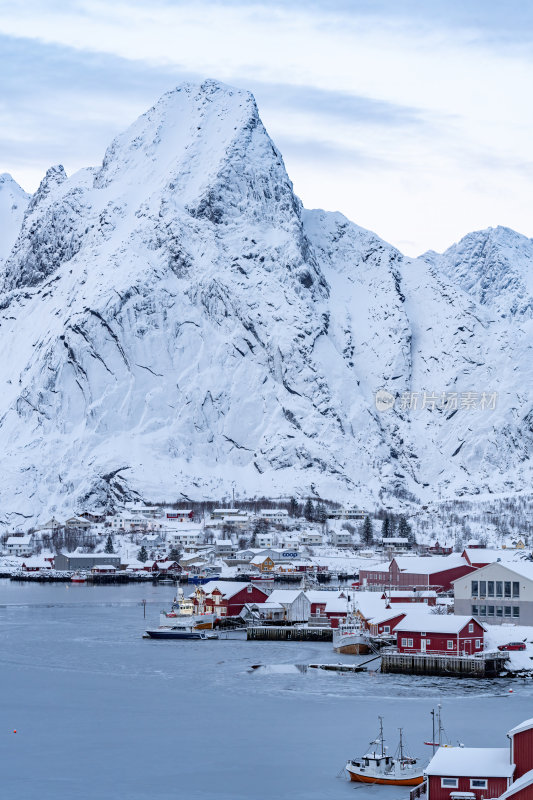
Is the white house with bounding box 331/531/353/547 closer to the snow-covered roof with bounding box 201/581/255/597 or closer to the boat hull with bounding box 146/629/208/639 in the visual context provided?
the snow-covered roof with bounding box 201/581/255/597

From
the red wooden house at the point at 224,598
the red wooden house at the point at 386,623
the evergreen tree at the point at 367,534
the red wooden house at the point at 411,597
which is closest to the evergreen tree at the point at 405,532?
the evergreen tree at the point at 367,534

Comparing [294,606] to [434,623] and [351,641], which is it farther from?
[434,623]

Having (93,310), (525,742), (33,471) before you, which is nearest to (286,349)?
(93,310)

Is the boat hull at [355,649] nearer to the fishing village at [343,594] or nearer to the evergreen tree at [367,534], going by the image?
the fishing village at [343,594]

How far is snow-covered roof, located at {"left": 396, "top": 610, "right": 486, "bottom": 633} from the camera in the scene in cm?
5650

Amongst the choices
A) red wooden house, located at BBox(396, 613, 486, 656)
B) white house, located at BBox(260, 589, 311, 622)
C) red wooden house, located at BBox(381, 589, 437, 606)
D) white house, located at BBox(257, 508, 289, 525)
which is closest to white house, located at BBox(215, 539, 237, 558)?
white house, located at BBox(257, 508, 289, 525)

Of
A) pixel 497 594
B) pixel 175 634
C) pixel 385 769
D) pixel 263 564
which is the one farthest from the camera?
pixel 263 564

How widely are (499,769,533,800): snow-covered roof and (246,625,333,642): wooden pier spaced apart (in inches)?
1710

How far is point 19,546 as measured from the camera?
145 metres

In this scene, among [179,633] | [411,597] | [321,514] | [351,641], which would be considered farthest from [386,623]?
[321,514]

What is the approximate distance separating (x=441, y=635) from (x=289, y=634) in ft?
49.3

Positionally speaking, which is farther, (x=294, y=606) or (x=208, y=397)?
(x=208, y=397)

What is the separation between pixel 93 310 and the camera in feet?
595

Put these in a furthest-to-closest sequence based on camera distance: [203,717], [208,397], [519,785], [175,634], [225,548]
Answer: [208,397], [225,548], [175,634], [203,717], [519,785]
